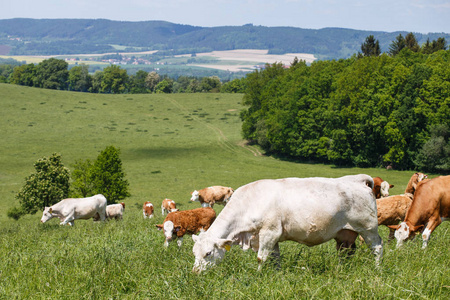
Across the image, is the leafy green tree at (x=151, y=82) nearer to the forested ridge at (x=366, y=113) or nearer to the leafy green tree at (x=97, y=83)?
the leafy green tree at (x=97, y=83)

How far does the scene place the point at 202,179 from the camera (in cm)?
5738

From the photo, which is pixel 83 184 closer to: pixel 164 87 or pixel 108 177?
pixel 108 177

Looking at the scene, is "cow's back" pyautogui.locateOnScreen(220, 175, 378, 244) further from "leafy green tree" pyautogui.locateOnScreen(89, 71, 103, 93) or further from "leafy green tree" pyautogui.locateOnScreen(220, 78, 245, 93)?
"leafy green tree" pyautogui.locateOnScreen(89, 71, 103, 93)

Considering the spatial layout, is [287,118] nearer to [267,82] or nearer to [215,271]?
[267,82]

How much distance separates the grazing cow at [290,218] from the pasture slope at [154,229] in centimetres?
34

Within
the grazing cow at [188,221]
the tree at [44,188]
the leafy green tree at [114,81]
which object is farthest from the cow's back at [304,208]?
the leafy green tree at [114,81]

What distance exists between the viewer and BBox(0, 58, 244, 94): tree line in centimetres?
14675

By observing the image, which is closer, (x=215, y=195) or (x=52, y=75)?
(x=215, y=195)

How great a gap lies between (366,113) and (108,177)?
40.0m

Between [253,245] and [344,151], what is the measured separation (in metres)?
60.2

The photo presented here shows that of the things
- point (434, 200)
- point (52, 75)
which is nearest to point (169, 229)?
point (434, 200)

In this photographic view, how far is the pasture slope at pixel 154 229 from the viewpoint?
22.5 feet

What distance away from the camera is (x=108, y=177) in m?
35.1

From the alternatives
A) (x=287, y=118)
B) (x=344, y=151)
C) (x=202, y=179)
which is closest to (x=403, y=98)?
(x=344, y=151)
